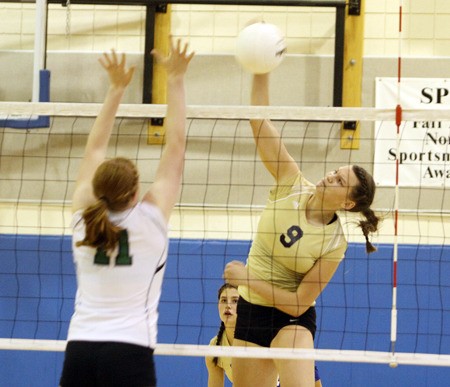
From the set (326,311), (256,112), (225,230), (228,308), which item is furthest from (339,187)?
(225,230)

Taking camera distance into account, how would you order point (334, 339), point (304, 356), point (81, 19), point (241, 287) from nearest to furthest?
point (304, 356), point (241, 287), point (334, 339), point (81, 19)

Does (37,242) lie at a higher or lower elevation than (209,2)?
lower

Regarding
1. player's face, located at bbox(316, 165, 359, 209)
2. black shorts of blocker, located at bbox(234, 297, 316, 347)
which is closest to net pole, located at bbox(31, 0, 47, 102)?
black shorts of blocker, located at bbox(234, 297, 316, 347)

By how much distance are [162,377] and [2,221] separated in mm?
2040

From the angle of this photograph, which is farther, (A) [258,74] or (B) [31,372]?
(B) [31,372]

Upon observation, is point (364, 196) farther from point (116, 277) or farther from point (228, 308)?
point (116, 277)

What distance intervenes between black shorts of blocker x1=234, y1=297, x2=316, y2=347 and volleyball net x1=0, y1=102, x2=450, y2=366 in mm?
2389

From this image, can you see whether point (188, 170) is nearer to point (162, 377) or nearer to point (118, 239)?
point (162, 377)

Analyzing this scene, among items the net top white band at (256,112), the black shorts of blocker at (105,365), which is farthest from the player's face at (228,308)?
the black shorts of blocker at (105,365)

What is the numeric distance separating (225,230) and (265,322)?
294cm

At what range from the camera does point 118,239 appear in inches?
123

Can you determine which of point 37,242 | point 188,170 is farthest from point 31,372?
point 188,170

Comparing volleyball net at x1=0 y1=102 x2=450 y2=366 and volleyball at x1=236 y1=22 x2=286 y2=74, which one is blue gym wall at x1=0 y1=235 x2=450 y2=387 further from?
volleyball at x1=236 y1=22 x2=286 y2=74

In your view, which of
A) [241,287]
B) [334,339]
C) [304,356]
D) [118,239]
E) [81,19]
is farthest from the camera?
[81,19]
